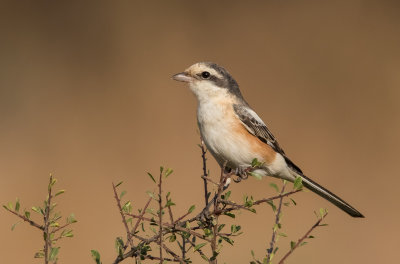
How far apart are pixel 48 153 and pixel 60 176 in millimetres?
459

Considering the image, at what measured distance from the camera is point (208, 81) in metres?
4.20

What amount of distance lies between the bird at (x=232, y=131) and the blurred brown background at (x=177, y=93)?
12.4 feet

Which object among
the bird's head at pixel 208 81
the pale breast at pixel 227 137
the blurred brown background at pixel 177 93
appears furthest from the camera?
the blurred brown background at pixel 177 93

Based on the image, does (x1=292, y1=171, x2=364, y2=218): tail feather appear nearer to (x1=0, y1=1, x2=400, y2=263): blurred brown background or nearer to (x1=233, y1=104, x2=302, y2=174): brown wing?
(x1=233, y1=104, x2=302, y2=174): brown wing

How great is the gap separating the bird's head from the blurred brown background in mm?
3868

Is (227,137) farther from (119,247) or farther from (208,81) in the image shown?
(119,247)

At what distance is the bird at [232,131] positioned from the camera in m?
3.92

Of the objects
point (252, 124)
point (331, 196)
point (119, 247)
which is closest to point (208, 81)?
point (252, 124)

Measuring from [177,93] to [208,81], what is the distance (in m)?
5.00

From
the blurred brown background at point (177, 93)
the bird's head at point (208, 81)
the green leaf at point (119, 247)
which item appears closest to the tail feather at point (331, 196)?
the bird's head at point (208, 81)

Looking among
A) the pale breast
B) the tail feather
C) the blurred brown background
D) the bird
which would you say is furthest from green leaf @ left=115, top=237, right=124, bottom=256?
the blurred brown background

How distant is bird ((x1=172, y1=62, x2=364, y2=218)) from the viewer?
3916 millimetres

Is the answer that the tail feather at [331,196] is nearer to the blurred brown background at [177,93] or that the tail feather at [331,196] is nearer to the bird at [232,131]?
the bird at [232,131]

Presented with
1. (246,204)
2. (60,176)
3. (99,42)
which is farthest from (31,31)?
(246,204)
